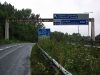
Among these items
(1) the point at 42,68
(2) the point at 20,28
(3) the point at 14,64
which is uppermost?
(2) the point at 20,28

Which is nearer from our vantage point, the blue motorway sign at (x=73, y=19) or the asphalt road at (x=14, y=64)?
the asphalt road at (x=14, y=64)

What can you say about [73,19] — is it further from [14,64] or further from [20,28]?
[20,28]

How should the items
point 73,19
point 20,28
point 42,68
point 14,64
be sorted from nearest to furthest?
point 42,68 → point 14,64 → point 73,19 → point 20,28

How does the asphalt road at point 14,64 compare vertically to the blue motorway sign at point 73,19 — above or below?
below

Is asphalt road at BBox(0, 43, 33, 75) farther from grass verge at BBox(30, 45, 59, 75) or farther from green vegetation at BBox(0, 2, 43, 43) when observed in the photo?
green vegetation at BBox(0, 2, 43, 43)

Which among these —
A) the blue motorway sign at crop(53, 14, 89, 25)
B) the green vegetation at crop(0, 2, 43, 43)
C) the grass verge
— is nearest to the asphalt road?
the grass verge

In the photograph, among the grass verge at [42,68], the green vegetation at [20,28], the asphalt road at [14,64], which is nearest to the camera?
the grass verge at [42,68]

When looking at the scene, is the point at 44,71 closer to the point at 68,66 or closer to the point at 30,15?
the point at 68,66

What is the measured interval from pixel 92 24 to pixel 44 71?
5293cm

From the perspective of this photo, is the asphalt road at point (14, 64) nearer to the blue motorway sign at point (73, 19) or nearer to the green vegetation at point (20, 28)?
the blue motorway sign at point (73, 19)

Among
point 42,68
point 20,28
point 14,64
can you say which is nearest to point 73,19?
point 14,64

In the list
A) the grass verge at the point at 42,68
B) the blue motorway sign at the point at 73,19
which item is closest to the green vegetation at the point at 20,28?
the blue motorway sign at the point at 73,19

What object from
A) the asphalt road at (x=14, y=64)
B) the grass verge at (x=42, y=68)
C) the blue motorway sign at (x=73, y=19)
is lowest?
the asphalt road at (x=14, y=64)

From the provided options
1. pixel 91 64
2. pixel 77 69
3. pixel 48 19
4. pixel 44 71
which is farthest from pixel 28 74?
pixel 48 19
